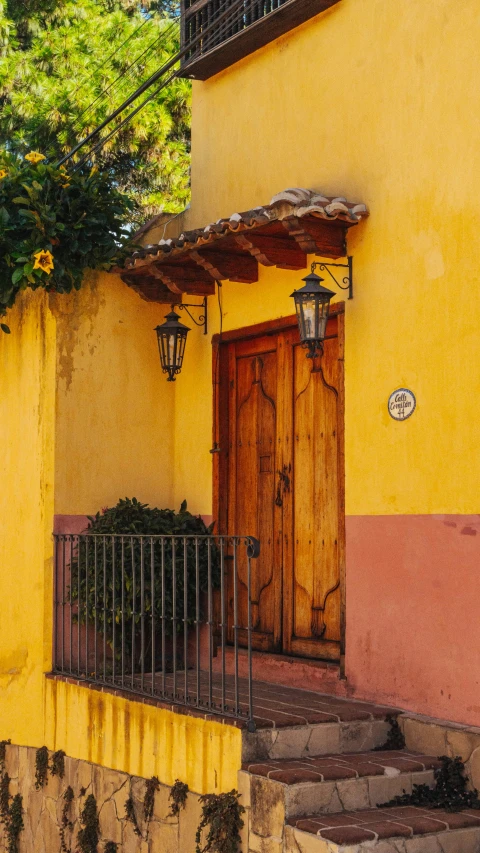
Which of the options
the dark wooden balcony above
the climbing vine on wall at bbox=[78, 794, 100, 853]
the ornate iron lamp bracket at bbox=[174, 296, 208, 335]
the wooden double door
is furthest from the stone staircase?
the dark wooden balcony above

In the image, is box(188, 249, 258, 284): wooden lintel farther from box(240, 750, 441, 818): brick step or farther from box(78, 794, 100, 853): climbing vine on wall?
box(78, 794, 100, 853): climbing vine on wall

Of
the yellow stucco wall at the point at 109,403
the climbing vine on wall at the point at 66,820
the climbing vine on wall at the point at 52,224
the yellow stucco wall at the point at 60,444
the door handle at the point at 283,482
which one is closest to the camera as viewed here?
the climbing vine on wall at the point at 66,820

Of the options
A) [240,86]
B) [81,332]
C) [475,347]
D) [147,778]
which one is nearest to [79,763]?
[147,778]

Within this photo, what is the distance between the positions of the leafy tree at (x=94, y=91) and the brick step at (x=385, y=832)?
13.0m

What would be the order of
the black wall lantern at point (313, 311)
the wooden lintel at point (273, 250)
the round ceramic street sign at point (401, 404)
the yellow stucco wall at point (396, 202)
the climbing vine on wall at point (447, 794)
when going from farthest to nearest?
the wooden lintel at point (273, 250)
the black wall lantern at point (313, 311)
the round ceramic street sign at point (401, 404)
the yellow stucco wall at point (396, 202)
the climbing vine on wall at point (447, 794)

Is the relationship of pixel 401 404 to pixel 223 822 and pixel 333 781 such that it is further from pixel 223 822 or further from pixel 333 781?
pixel 223 822

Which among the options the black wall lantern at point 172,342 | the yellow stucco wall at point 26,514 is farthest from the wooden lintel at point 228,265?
the yellow stucco wall at point 26,514

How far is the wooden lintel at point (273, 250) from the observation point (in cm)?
738

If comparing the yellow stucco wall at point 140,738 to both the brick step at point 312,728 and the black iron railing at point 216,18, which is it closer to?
the brick step at point 312,728

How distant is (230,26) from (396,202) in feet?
9.20

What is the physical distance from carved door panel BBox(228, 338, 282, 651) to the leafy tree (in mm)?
9264

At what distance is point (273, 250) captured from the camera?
296 inches

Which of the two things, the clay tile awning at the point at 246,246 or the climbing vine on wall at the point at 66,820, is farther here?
the climbing vine on wall at the point at 66,820

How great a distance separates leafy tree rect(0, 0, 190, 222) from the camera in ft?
55.9
